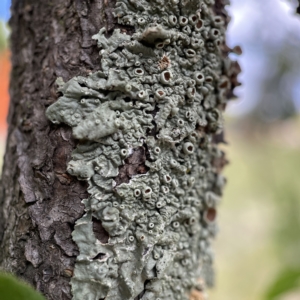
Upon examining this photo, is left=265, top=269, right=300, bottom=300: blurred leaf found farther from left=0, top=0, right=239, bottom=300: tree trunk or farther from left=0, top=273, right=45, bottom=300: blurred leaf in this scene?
left=0, top=273, right=45, bottom=300: blurred leaf

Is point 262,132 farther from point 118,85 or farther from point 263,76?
point 118,85

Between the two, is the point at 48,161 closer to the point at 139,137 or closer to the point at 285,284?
the point at 139,137

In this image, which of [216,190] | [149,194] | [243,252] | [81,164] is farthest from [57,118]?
[243,252]

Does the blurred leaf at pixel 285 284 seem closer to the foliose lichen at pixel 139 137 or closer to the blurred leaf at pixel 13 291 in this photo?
the foliose lichen at pixel 139 137

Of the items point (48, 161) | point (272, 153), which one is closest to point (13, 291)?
point (48, 161)

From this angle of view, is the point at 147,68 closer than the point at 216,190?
Yes

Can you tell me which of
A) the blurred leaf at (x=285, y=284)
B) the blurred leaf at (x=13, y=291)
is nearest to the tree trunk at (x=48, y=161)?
the blurred leaf at (x=13, y=291)
